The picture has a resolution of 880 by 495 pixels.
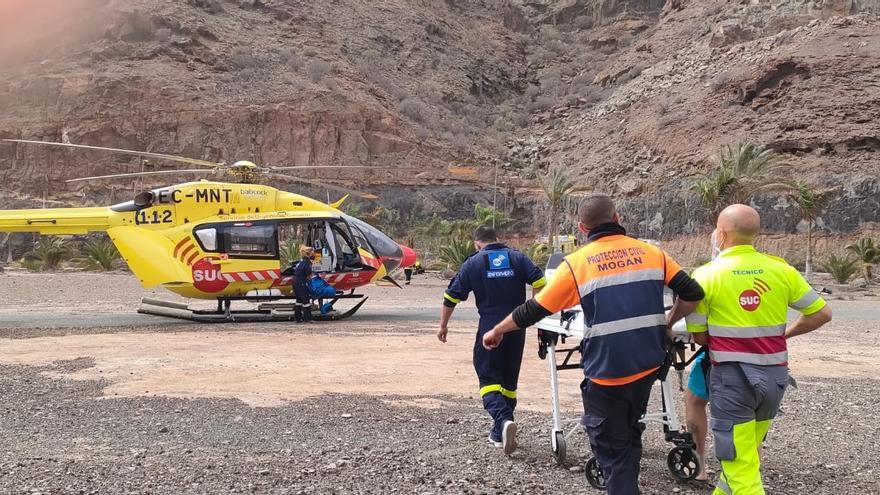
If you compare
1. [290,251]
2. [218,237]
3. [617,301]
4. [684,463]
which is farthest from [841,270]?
[617,301]

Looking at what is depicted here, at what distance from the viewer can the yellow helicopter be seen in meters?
13.8

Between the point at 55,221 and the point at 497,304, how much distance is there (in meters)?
11.3

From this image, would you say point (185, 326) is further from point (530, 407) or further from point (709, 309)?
point (709, 309)

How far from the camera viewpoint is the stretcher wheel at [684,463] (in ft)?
14.5

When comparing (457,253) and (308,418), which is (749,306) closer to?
(308,418)

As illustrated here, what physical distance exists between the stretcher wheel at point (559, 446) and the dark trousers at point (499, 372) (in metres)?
0.47

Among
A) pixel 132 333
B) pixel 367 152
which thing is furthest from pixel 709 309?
pixel 367 152

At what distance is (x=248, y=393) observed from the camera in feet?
23.2

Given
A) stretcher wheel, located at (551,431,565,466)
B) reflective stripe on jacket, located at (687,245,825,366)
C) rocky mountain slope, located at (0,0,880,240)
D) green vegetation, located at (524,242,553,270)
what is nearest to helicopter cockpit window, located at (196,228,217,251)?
stretcher wheel, located at (551,431,565,466)

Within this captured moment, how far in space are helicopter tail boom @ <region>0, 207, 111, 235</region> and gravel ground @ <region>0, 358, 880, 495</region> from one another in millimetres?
7545

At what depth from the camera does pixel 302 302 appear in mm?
13961

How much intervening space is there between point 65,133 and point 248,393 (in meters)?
44.7

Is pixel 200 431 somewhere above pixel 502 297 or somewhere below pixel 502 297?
below

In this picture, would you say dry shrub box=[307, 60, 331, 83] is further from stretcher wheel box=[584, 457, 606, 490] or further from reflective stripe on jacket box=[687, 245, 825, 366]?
reflective stripe on jacket box=[687, 245, 825, 366]
